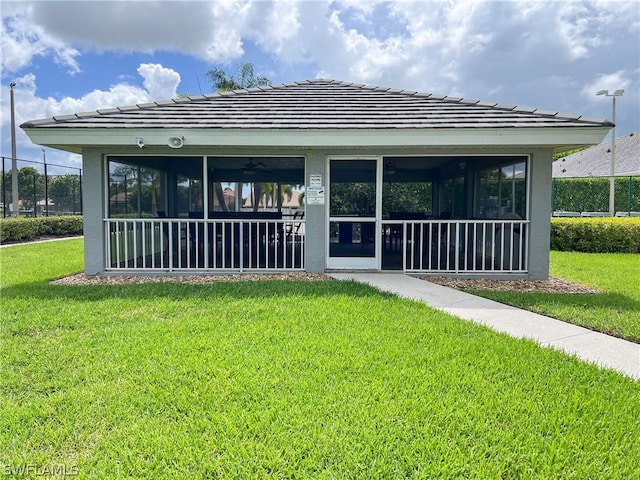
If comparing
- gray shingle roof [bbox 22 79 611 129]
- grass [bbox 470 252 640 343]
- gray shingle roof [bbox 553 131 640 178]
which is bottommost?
grass [bbox 470 252 640 343]

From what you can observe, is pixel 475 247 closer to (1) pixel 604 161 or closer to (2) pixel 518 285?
(2) pixel 518 285

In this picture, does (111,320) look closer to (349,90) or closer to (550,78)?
(349,90)

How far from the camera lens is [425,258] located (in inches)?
392

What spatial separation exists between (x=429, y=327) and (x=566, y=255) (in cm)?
905

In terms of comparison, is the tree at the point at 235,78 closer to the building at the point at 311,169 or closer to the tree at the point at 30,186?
the tree at the point at 30,186

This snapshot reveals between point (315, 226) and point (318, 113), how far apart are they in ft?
7.74

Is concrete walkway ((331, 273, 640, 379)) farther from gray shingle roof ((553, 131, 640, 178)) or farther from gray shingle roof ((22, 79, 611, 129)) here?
gray shingle roof ((553, 131, 640, 178))

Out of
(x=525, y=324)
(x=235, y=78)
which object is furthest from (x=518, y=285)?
(x=235, y=78)

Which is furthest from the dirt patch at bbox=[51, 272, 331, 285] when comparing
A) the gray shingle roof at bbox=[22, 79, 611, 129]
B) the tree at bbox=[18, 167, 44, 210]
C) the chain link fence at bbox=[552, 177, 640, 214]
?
the chain link fence at bbox=[552, 177, 640, 214]

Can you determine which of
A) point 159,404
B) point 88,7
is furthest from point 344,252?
point 88,7

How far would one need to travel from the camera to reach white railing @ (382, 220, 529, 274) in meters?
8.40

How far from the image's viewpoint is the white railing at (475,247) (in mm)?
8398

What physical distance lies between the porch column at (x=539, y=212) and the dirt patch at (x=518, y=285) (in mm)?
323

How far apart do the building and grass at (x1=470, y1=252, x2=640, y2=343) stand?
1.29m
